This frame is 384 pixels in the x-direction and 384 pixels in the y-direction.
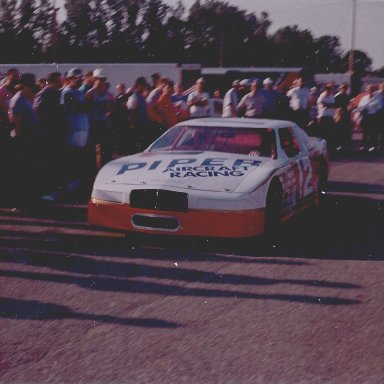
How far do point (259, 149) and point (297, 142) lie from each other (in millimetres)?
1029

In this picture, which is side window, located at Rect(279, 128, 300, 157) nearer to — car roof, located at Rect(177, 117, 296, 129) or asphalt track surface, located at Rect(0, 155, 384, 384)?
car roof, located at Rect(177, 117, 296, 129)

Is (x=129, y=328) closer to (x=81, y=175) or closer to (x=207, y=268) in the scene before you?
(x=207, y=268)

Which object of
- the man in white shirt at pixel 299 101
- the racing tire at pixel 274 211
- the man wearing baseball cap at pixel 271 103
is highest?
the racing tire at pixel 274 211

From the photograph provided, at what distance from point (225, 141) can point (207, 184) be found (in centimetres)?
123

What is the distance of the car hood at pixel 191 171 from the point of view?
6867mm

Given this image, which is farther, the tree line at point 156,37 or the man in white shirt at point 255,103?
the tree line at point 156,37

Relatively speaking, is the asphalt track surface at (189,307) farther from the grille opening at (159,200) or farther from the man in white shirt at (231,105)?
the man in white shirt at (231,105)

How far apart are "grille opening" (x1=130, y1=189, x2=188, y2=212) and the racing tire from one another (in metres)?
0.84

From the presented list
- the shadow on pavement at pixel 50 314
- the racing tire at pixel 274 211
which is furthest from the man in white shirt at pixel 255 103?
the shadow on pavement at pixel 50 314

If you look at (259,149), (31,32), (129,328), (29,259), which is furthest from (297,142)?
(31,32)

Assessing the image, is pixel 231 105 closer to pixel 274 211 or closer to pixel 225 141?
pixel 225 141

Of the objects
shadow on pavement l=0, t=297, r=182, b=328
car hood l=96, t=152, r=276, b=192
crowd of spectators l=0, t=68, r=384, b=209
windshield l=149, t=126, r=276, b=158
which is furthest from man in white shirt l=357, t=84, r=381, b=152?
shadow on pavement l=0, t=297, r=182, b=328

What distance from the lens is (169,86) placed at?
12648mm

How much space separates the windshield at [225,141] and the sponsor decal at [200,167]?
373mm
